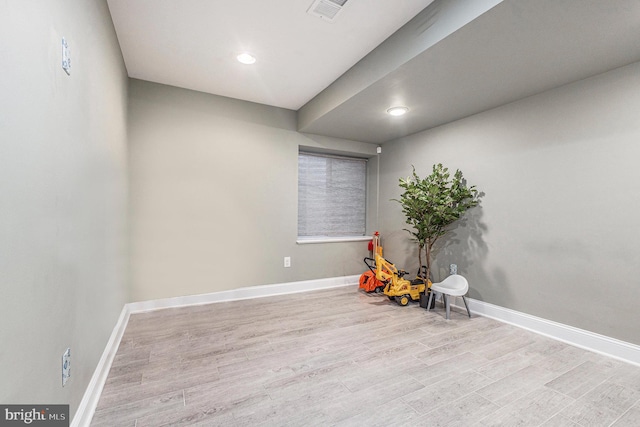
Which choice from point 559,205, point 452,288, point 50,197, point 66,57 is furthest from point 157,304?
point 559,205

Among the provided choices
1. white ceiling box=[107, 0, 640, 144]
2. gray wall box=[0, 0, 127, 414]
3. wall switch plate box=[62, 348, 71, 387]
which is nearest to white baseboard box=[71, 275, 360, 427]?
gray wall box=[0, 0, 127, 414]

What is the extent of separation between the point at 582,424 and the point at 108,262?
10.1 feet

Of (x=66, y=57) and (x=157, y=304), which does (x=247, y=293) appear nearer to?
(x=157, y=304)

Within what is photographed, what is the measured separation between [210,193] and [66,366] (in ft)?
7.89

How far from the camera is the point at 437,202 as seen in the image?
314cm

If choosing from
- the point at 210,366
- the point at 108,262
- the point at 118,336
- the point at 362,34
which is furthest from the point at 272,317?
the point at 362,34

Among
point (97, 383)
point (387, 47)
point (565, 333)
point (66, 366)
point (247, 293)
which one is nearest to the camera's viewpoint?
point (66, 366)

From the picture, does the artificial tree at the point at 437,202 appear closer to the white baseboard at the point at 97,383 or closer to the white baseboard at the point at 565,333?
the white baseboard at the point at 565,333

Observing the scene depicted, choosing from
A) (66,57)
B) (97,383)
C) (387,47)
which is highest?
(387,47)

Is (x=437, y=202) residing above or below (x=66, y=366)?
above

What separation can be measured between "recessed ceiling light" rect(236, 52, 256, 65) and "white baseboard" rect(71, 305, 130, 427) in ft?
8.38

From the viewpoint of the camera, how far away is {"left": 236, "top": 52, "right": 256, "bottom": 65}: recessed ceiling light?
2.54 m

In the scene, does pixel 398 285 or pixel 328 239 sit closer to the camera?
pixel 398 285

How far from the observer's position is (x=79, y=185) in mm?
1365
